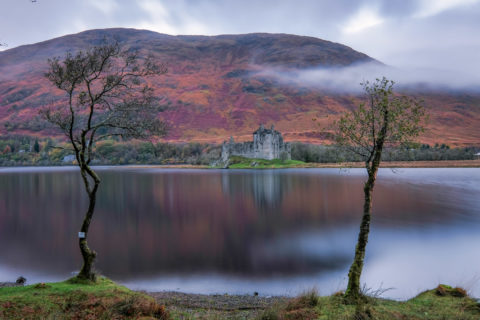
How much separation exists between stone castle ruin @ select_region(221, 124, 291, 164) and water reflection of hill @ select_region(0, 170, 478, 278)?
58249 millimetres

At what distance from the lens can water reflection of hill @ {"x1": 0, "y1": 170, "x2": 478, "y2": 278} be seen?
1375 centimetres

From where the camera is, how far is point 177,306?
849cm

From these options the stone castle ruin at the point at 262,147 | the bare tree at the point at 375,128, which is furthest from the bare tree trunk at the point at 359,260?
the stone castle ruin at the point at 262,147

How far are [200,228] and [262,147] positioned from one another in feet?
248

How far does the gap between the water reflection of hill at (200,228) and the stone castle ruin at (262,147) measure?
58.2m

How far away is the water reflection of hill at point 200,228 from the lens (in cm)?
1375

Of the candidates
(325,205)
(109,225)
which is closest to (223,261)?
(109,225)

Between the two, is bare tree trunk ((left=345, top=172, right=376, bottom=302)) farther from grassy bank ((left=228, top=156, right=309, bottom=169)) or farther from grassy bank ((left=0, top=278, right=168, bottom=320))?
grassy bank ((left=228, top=156, right=309, bottom=169))

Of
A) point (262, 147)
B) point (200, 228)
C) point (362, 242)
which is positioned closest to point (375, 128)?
point (362, 242)

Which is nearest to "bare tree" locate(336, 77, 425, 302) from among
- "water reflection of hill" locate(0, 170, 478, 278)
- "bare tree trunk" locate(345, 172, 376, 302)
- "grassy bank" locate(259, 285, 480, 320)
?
"bare tree trunk" locate(345, 172, 376, 302)

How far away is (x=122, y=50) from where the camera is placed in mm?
10031

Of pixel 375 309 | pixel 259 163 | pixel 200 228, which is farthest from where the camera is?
pixel 259 163

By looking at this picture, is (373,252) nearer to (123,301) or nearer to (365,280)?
(365,280)

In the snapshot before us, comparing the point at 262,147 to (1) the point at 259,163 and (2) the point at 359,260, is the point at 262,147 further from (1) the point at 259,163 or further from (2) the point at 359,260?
(2) the point at 359,260
